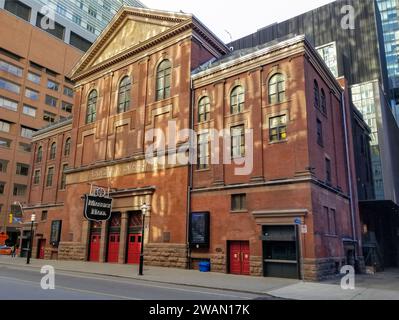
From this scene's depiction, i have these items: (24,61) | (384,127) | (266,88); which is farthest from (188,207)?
(24,61)

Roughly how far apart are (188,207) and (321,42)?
189 ft

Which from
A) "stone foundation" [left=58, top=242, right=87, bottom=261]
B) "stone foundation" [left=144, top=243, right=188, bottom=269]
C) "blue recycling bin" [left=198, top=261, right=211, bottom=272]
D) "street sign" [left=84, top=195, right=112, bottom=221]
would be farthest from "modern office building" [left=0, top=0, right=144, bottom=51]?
"blue recycling bin" [left=198, top=261, right=211, bottom=272]

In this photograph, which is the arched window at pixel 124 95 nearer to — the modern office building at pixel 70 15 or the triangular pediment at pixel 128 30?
the triangular pediment at pixel 128 30

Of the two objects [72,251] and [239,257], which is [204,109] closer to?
[239,257]

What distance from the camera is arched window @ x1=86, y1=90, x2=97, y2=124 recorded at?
39.4 meters

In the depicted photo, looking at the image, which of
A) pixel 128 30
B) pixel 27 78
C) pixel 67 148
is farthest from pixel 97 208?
pixel 27 78

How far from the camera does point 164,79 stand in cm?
3350

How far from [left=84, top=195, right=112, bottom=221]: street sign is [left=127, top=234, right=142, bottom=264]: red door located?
2875 millimetres

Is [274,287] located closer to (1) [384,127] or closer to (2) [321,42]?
(1) [384,127]

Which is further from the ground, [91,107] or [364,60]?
[364,60]

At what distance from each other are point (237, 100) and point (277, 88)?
3.39 m

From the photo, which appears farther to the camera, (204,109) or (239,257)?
(204,109)

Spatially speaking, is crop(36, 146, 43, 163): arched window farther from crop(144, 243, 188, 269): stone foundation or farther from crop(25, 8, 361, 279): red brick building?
crop(144, 243, 188, 269): stone foundation

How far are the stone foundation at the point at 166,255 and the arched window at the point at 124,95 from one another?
13792mm
